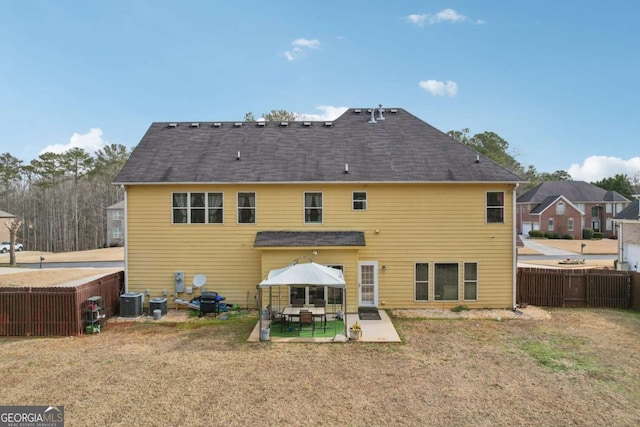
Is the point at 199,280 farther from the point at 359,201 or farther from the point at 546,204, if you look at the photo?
the point at 546,204

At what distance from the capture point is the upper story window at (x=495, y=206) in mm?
14617

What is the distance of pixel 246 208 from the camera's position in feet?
48.3

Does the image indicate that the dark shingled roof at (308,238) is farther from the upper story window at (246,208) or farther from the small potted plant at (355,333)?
the small potted plant at (355,333)

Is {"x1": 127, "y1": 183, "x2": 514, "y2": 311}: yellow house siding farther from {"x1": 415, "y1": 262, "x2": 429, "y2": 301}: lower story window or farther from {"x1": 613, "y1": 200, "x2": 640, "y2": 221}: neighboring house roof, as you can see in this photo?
{"x1": 613, "y1": 200, "x2": 640, "y2": 221}: neighboring house roof

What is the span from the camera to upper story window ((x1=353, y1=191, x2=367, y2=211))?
1469 centimetres

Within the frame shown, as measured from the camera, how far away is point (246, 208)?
14.7 meters

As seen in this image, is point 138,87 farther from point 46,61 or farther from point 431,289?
point 431,289

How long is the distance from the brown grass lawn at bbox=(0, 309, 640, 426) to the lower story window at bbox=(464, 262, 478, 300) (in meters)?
2.45

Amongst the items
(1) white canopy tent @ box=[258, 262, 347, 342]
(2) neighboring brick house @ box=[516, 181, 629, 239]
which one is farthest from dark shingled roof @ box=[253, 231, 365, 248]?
(2) neighboring brick house @ box=[516, 181, 629, 239]

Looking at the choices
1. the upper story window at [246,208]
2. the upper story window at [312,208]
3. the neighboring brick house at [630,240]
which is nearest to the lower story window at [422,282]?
the upper story window at [312,208]

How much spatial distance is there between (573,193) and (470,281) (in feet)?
159

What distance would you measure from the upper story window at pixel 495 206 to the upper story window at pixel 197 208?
11.0 meters

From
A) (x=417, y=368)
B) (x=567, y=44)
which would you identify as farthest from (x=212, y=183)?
(x=567, y=44)

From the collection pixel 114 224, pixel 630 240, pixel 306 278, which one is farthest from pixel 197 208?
pixel 114 224
